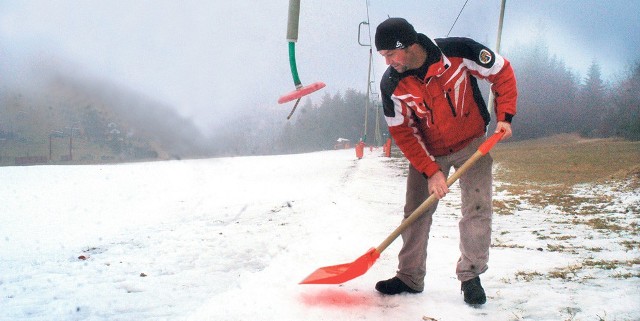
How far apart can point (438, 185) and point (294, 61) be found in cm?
138

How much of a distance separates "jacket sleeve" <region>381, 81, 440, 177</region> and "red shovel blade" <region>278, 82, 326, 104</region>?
1.72 ft

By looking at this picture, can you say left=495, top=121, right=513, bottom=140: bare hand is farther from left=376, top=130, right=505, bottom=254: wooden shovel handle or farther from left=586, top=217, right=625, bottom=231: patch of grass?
left=586, top=217, right=625, bottom=231: patch of grass

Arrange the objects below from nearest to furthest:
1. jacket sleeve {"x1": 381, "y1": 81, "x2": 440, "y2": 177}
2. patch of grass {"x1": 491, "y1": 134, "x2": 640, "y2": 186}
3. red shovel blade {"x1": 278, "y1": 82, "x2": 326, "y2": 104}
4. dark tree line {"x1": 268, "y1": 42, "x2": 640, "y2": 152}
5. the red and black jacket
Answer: the red and black jacket < jacket sleeve {"x1": 381, "y1": 81, "x2": 440, "y2": 177} < red shovel blade {"x1": 278, "y1": 82, "x2": 326, "y2": 104} < patch of grass {"x1": 491, "y1": 134, "x2": 640, "y2": 186} < dark tree line {"x1": 268, "y1": 42, "x2": 640, "y2": 152}

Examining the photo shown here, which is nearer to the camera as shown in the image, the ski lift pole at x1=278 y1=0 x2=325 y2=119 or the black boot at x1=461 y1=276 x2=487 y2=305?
the black boot at x1=461 y1=276 x2=487 y2=305

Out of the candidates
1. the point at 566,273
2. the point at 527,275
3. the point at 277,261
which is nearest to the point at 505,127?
the point at 527,275

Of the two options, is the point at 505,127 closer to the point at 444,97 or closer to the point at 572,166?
the point at 444,97

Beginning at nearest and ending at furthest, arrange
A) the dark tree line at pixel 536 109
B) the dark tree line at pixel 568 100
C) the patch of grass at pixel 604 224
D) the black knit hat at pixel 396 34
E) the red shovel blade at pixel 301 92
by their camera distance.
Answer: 1. the black knit hat at pixel 396 34
2. the red shovel blade at pixel 301 92
3. the patch of grass at pixel 604 224
4. the dark tree line at pixel 568 100
5. the dark tree line at pixel 536 109

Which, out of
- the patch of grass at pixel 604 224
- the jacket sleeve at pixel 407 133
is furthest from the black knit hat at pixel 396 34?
the patch of grass at pixel 604 224

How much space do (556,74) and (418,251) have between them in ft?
366

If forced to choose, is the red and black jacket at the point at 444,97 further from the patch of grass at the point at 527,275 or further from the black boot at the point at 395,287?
the patch of grass at the point at 527,275

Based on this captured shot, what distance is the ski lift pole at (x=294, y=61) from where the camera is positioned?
280 centimetres

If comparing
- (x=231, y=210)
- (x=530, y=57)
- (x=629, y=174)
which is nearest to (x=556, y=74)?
(x=530, y=57)

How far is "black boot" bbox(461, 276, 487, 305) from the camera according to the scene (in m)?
2.61

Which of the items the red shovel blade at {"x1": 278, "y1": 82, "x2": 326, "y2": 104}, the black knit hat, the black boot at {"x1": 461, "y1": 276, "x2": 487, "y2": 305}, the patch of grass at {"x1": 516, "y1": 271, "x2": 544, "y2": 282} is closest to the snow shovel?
the black boot at {"x1": 461, "y1": 276, "x2": 487, "y2": 305}
